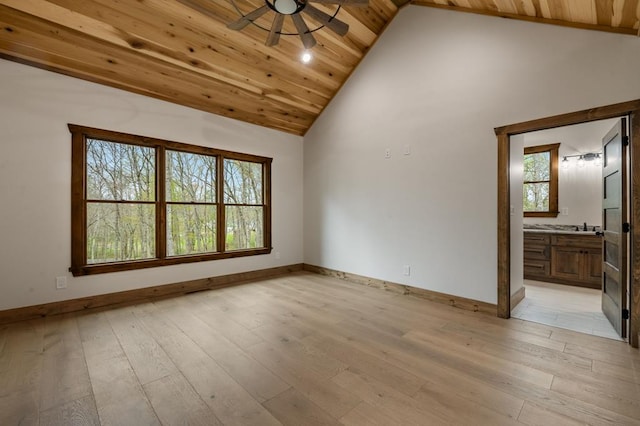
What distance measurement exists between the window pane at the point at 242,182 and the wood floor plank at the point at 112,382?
2657 mm

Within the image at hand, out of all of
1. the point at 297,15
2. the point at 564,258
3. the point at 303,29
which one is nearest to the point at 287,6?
the point at 297,15

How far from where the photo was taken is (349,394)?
74.0 inches

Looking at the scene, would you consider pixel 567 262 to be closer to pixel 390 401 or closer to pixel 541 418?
pixel 541 418

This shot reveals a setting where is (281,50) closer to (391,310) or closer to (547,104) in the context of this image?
(547,104)

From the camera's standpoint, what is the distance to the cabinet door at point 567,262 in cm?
447

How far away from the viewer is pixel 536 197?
5.59 m

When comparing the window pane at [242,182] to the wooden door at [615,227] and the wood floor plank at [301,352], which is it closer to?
the wood floor plank at [301,352]

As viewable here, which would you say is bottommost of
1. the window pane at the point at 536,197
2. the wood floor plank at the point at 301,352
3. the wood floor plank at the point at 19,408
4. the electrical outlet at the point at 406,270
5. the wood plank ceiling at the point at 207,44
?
the wood floor plank at the point at 301,352

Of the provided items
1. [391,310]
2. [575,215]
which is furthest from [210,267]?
[575,215]

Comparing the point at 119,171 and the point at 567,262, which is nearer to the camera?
the point at 119,171

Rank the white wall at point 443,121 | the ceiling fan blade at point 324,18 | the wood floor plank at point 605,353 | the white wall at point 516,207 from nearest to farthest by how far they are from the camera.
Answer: the wood floor plank at point 605,353, the ceiling fan blade at point 324,18, the white wall at point 443,121, the white wall at point 516,207

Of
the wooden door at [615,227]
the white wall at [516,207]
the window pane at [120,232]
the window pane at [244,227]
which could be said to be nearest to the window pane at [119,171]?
the window pane at [120,232]

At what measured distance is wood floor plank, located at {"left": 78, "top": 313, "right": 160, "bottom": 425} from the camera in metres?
1.68

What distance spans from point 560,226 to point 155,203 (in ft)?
22.3
